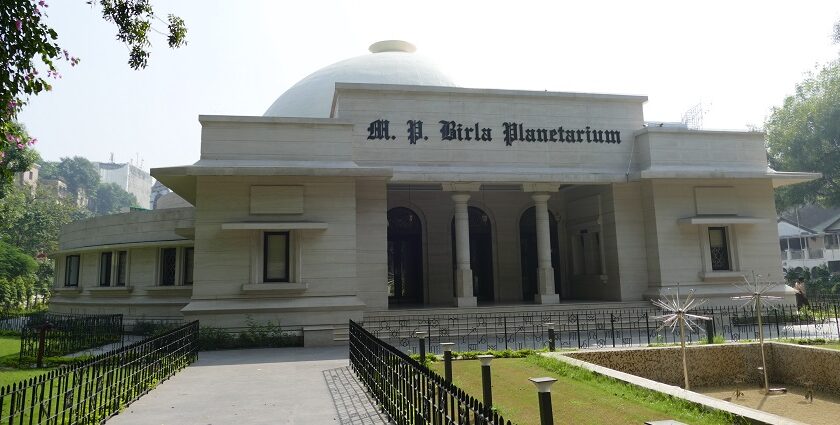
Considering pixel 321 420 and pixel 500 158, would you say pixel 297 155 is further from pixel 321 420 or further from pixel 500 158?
pixel 321 420

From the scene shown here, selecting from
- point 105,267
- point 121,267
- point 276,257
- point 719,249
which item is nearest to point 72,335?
point 276,257

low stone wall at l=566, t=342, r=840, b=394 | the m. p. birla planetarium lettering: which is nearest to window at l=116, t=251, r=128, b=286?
the m. p. birla planetarium lettering

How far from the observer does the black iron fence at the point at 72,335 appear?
45.8ft

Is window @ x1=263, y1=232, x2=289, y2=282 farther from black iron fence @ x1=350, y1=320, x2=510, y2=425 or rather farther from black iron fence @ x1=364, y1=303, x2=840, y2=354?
black iron fence @ x1=350, y1=320, x2=510, y2=425

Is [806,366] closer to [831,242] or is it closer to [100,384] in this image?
[100,384]

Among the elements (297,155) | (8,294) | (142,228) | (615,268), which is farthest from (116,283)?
(615,268)

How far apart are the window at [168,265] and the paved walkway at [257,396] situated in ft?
30.6

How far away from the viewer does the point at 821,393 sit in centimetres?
986

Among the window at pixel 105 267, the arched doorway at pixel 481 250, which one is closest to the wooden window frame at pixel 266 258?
the arched doorway at pixel 481 250

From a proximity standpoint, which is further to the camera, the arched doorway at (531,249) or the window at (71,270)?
the window at (71,270)

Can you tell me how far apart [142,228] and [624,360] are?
1853 centimetres

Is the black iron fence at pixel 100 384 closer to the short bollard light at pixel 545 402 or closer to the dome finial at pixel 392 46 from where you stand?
the short bollard light at pixel 545 402

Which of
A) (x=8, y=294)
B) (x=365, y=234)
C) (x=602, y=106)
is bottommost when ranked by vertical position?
(x=8, y=294)

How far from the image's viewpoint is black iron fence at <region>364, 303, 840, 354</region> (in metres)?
14.8
